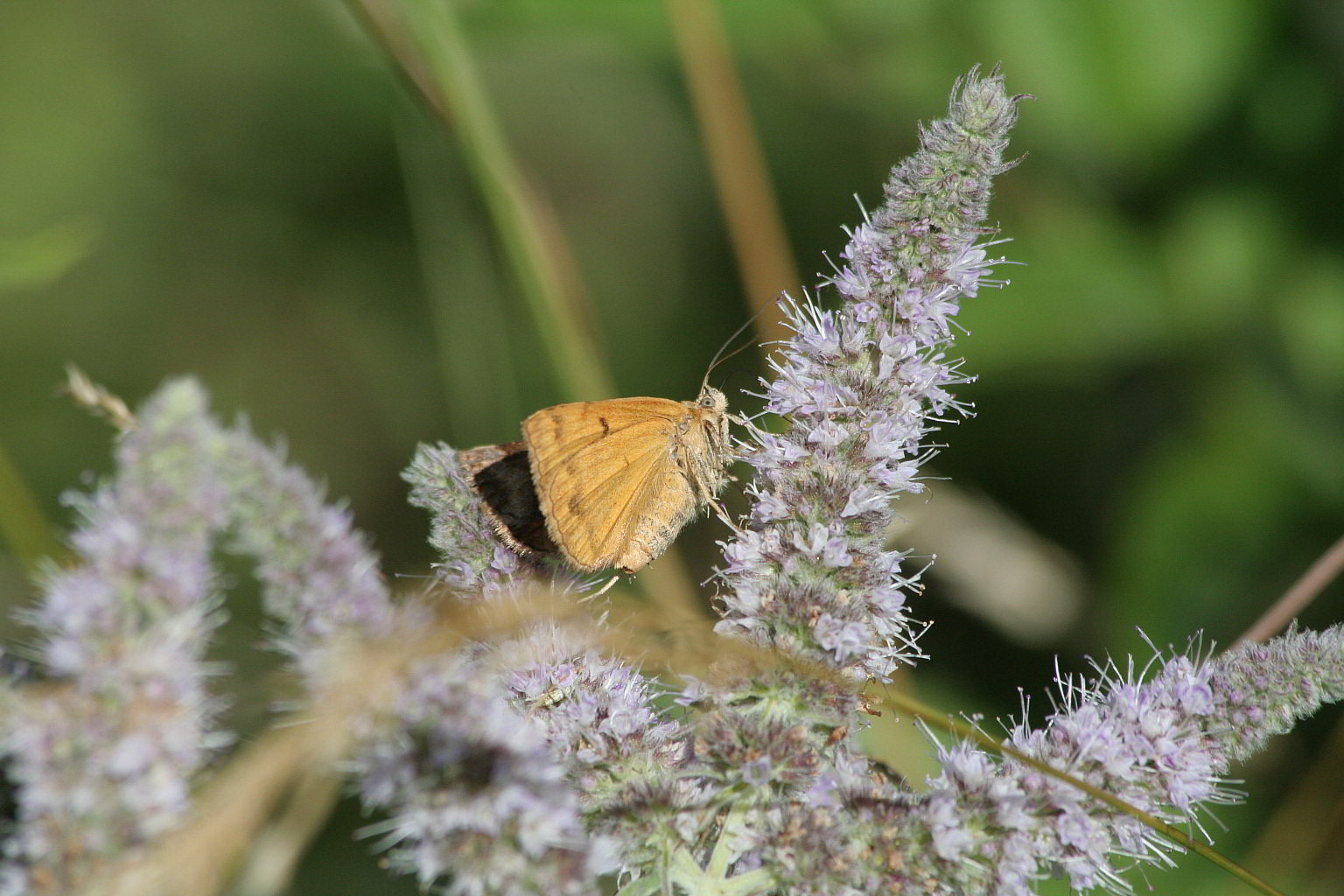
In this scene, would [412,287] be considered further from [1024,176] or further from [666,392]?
[1024,176]

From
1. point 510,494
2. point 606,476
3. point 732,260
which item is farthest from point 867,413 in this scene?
point 732,260

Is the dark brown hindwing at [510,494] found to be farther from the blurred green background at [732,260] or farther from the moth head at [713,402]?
the blurred green background at [732,260]

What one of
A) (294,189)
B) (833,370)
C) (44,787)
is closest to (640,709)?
(833,370)

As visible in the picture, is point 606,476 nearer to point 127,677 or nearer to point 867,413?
point 867,413

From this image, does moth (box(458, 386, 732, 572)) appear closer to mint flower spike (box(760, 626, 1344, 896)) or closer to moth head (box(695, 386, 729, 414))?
moth head (box(695, 386, 729, 414))

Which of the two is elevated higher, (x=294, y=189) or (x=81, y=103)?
(x=81, y=103)

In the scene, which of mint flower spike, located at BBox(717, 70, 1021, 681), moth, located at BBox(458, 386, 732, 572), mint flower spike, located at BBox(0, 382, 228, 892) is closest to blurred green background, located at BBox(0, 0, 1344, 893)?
moth, located at BBox(458, 386, 732, 572)

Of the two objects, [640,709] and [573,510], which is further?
[573,510]
